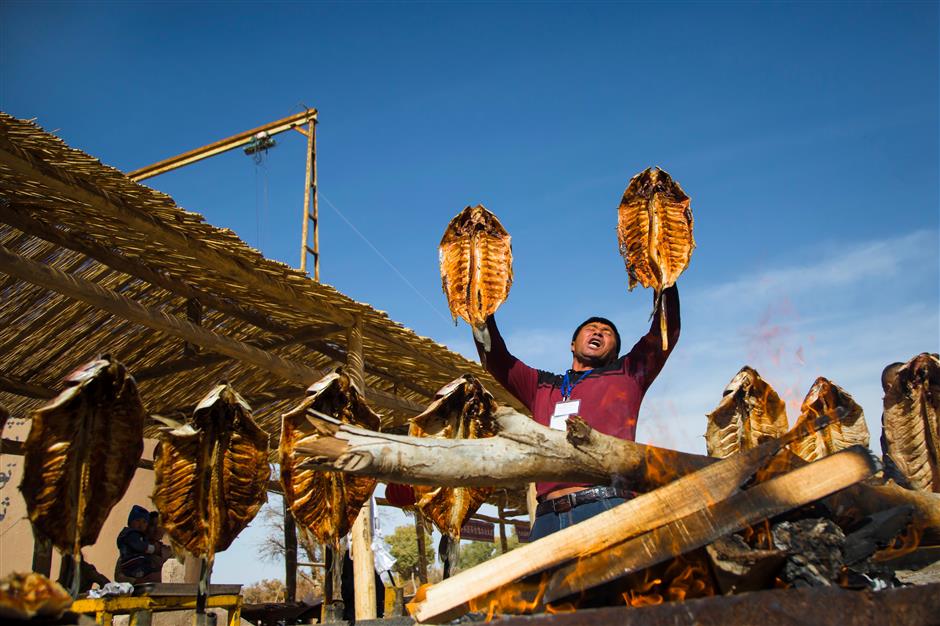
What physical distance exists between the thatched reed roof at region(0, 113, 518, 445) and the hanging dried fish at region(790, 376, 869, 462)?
3.47 meters

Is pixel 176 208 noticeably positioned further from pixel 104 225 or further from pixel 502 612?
pixel 502 612

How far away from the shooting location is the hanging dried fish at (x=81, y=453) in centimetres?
246

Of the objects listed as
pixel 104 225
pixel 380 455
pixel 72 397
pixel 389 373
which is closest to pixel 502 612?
pixel 380 455

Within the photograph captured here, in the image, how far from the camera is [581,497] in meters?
Answer: 2.96

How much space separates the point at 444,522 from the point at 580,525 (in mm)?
854

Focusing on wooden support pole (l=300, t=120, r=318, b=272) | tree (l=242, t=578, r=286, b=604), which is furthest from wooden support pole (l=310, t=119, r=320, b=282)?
tree (l=242, t=578, r=286, b=604)

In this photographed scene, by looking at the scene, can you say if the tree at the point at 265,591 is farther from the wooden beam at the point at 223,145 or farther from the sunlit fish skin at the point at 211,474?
the sunlit fish skin at the point at 211,474

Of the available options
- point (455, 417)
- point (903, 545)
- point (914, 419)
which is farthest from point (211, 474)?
point (914, 419)

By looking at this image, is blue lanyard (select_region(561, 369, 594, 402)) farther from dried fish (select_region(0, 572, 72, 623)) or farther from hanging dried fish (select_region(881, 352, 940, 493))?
dried fish (select_region(0, 572, 72, 623))

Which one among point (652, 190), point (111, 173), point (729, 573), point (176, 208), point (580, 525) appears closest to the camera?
point (729, 573)

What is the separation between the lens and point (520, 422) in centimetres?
255

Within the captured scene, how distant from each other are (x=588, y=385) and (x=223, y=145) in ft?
30.5

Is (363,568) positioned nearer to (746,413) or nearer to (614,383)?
(614,383)

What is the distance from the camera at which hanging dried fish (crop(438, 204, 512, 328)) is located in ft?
11.3
